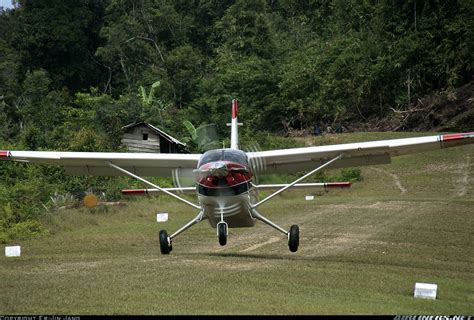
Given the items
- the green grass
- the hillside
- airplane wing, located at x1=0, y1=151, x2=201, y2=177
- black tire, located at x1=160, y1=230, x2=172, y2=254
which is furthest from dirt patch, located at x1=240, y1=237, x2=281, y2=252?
the hillside

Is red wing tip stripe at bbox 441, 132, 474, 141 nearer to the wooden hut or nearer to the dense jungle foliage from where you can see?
the dense jungle foliage

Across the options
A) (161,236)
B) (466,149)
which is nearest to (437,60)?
(466,149)

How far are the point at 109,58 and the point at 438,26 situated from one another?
2057 cm

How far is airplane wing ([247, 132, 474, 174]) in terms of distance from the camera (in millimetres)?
16781

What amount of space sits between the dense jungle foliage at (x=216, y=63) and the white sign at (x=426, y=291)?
22828 millimetres

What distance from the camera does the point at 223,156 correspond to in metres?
15.5

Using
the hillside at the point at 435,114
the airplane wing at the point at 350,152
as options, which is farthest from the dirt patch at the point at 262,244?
the hillside at the point at 435,114

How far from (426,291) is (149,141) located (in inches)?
1055

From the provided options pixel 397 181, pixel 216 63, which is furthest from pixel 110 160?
pixel 216 63

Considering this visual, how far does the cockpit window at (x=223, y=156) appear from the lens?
15461 mm

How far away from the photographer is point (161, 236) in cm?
1656

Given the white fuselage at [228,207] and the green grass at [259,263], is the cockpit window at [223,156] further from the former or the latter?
the green grass at [259,263]

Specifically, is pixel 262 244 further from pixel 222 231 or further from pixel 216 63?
pixel 216 63

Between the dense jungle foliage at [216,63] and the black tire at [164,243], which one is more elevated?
the dense jungle foliage at [216,63]
